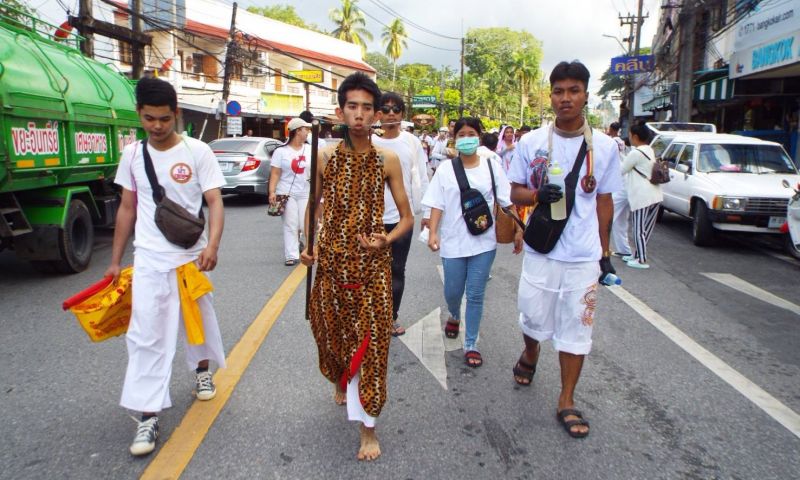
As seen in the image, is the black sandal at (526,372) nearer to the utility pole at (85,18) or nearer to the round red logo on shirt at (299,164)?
the round red logo on shirt at (299,164)

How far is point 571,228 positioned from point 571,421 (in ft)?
3.40

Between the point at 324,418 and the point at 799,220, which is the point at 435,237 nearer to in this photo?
the point at 324,418

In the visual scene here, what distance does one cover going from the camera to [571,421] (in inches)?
129

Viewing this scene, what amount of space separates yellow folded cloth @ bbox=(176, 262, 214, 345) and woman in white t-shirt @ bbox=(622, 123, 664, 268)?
6181 mm

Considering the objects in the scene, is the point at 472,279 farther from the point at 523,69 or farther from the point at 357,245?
the point at 523,69

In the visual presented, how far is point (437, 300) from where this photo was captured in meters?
6.02

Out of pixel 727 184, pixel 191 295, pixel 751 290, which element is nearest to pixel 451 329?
pixel 191 295

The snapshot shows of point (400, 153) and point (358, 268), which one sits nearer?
point (358, 268)

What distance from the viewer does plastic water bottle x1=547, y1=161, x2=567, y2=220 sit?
325cm

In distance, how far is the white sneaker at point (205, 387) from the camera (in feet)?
11.7

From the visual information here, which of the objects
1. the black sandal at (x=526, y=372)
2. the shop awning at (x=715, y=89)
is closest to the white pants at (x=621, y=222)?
the black sandal at (x=526, y=372)

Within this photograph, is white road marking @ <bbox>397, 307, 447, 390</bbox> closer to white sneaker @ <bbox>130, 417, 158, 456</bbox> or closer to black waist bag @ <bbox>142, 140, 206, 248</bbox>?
white sneaker @ <bbox>130, 417, 158, 456</bbox>

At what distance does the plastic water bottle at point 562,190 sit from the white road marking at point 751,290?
411 cm

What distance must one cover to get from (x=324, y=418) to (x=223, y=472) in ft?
2.31
